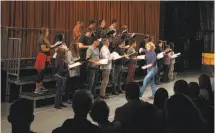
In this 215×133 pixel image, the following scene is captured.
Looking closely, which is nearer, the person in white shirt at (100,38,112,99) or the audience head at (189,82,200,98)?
the audience head at (189,82,200,98)

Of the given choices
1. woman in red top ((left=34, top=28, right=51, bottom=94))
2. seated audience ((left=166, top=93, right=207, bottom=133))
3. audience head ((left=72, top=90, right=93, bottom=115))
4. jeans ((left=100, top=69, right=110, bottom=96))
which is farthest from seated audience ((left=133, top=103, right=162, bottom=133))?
jeans ((left=100, top=69, right=110, bottom=96))

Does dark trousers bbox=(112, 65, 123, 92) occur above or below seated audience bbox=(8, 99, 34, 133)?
above

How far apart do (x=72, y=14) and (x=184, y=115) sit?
26.5ft

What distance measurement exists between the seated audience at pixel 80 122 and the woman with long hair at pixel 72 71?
4.12 m

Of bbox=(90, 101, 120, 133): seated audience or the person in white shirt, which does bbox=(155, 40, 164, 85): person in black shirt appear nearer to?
the person in white shirt

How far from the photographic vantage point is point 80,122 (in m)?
2.44

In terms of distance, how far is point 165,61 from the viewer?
10.4 m

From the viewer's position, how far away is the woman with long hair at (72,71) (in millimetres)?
6719

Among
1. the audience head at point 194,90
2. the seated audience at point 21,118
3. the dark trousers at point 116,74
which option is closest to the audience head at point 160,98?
the audience head at point 194,90

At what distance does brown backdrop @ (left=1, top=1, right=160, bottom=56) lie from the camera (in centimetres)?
859

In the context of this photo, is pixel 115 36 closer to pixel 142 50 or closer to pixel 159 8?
pixel 142 50

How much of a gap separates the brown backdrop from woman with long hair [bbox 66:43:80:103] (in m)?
2.13

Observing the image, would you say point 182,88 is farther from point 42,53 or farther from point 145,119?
point 42,53

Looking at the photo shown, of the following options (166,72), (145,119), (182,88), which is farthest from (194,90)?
(166,72)
